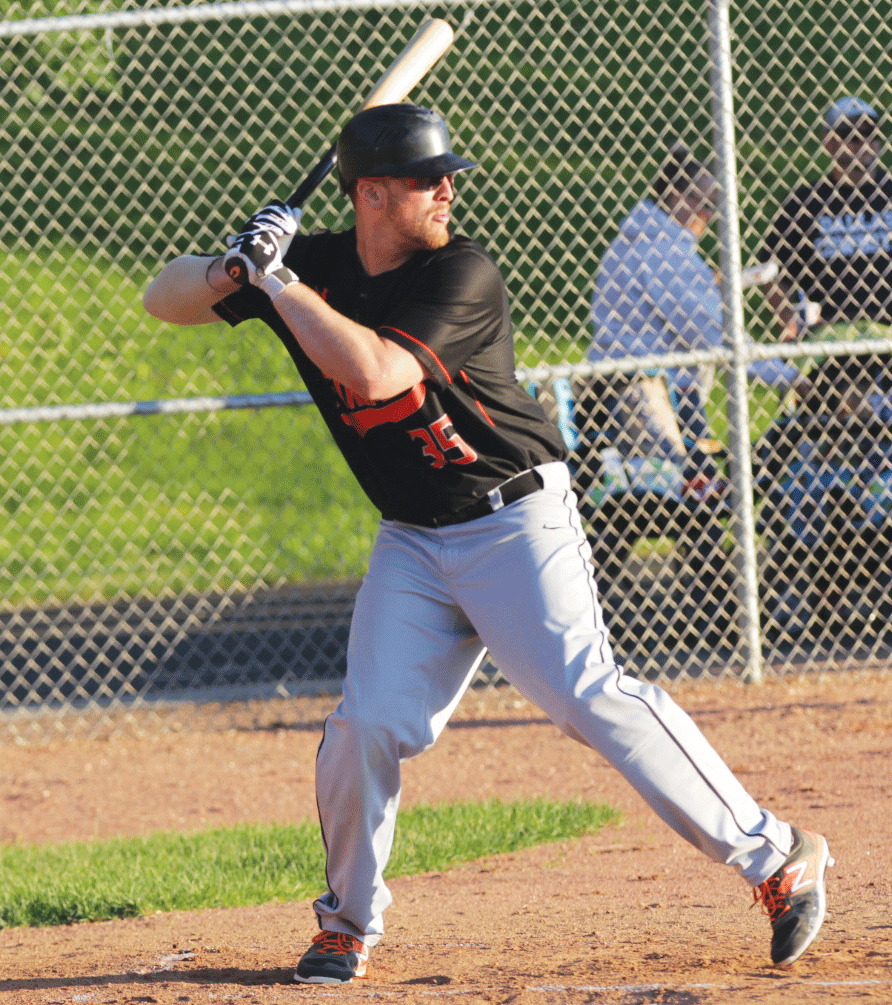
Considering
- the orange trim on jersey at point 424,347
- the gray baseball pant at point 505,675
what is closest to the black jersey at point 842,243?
the gray baseball pant at point 505,675

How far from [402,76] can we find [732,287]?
109 inches

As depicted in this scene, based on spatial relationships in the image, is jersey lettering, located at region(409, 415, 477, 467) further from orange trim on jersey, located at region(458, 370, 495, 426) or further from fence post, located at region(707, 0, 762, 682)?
fence post, located at region(707, 0, 762, 682)

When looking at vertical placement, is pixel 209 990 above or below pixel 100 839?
above

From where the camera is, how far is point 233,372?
12.3 m

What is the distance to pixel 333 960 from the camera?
2934 millimetres

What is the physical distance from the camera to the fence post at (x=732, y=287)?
6.06m

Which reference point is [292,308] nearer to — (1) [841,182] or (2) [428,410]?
(2) [428,410]

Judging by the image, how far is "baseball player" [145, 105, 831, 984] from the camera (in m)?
2.76

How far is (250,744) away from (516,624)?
3.41 meters

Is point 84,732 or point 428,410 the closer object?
point 428,410

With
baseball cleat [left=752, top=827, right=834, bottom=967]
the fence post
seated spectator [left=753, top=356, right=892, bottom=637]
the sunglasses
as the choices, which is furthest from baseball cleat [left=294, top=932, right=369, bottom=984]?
seated spectator [left=753, top=356, right=892, bottom=637]

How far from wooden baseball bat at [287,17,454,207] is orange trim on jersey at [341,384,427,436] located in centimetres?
82

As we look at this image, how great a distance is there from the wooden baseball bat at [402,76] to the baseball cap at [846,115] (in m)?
3.29

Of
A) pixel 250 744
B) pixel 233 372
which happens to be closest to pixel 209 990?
pixel 250 744
